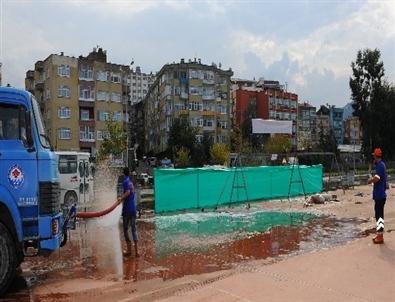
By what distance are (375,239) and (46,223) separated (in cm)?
661

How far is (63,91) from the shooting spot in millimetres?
70250

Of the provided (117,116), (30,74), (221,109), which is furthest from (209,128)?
(30,74)

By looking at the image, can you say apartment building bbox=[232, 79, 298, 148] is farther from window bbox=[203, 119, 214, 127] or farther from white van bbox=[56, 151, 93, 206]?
white van bbox=[56, 151, 93, 206]

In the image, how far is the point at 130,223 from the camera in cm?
1136

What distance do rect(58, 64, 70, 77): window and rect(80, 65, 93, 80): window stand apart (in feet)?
6.86

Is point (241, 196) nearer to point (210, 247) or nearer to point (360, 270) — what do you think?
point (210, 247)

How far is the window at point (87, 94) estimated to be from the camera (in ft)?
236

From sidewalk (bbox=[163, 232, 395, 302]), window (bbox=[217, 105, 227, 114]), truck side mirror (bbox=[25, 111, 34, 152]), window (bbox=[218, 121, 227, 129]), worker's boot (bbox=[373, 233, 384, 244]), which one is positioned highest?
window (bbox=[217, 105, 227, 114])

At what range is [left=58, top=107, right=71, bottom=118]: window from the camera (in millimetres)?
69688

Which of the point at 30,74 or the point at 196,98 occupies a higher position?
the point at 30,74

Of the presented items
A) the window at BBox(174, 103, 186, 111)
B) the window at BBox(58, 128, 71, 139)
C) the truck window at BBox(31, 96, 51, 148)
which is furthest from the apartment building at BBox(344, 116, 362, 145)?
the truck window at BBox(31, 96, 51, 148)

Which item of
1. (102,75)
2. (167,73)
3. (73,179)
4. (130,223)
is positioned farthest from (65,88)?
(130,223)

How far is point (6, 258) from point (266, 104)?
109734 mm

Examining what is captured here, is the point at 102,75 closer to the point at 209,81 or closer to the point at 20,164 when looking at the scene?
the point at 209,81
